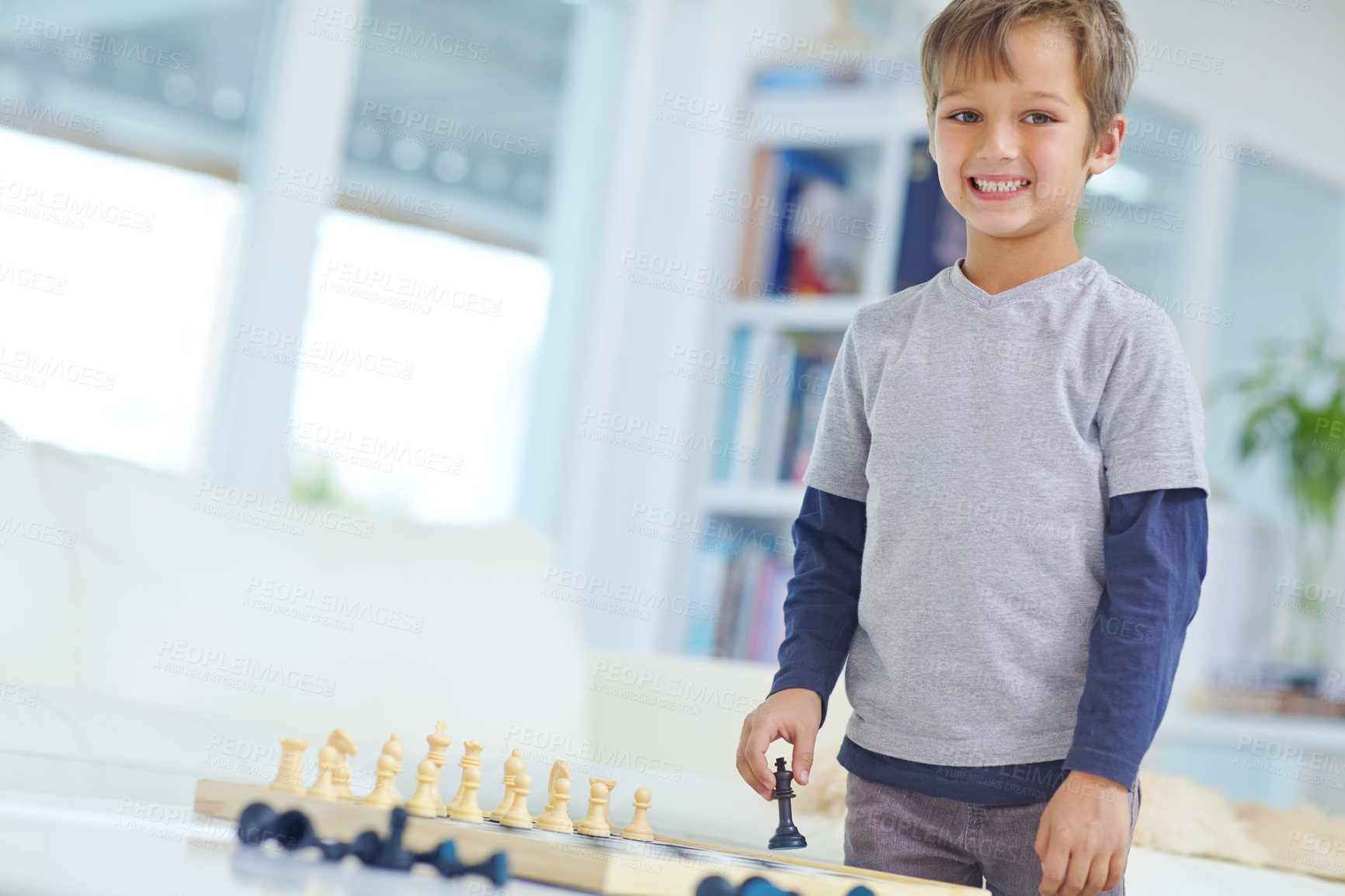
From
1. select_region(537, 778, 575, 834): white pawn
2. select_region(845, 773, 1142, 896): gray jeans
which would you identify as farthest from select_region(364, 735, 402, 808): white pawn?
select_region(845, 773, 1142, 896): gray jeans

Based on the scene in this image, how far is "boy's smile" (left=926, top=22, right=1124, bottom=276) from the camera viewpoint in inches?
41.9

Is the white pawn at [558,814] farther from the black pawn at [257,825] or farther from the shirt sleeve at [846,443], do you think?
the shirt sleeve at [846,443]

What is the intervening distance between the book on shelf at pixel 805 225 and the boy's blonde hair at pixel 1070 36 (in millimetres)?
2244

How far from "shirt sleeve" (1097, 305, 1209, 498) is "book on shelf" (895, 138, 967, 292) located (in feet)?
7.06

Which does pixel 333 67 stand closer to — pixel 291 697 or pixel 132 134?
pixel 132 134

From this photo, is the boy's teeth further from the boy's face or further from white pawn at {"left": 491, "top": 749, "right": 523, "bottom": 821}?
white pawn at {"left": 491, "top": 749, "right": 523, "bottom": 821}

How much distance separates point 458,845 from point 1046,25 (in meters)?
0.78

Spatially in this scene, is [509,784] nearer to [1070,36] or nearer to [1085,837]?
[1085,837]

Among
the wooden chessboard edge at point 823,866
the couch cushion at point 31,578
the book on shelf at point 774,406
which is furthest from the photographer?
the book on shelf at point 774,406

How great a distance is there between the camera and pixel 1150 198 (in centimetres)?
364

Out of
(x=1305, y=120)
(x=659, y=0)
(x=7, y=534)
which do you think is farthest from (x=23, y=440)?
(x=1305, y=120)

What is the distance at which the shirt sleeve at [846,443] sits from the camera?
3.93 ft

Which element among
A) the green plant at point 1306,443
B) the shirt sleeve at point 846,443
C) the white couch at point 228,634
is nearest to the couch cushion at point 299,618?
the white couch at point 228,634

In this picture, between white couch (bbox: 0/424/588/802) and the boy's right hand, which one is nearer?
the boy's right hand
